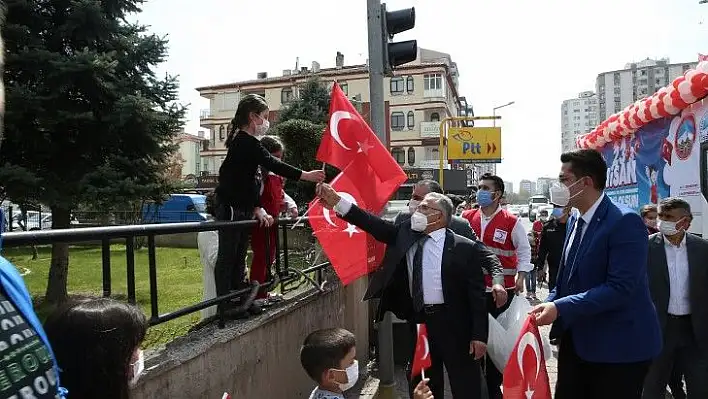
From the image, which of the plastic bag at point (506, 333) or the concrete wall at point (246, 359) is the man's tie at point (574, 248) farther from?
the concrete wall at point (246, 359)

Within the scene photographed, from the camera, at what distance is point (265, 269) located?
178 inches

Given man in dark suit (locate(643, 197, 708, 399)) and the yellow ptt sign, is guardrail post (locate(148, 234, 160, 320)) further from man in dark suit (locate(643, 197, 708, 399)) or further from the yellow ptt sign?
the yellow ptt sign

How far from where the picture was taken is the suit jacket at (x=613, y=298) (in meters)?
3.09

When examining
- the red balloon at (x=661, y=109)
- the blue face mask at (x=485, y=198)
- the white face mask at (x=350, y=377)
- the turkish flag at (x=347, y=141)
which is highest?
the red balloon at (x=661, y=109)

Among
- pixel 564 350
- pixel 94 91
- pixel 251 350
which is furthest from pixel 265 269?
pixel 94 91

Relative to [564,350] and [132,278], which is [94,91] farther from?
[564,350]

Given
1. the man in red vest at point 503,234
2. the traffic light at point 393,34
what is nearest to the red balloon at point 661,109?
the man in red vest at point 503,234

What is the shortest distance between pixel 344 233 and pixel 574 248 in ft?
6.20

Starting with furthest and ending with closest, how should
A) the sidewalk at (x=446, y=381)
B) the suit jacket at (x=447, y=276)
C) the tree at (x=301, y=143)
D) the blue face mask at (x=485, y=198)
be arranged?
the tree at (x=301, y=143) < the blue face mask at (x=485, y=198) < the sidewalk at (x=446, y=381) < the suit jacket at (x=447, y=276)

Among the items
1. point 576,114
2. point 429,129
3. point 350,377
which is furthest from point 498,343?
point 576,114

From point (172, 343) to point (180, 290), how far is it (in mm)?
7947

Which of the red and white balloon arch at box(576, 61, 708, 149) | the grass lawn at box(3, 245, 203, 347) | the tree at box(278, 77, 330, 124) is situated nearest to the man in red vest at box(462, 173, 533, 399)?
the red and white balloon arch at box(576, 61, 708, 149)

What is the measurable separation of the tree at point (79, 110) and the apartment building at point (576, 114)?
492 feet

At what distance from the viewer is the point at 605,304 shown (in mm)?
3068
